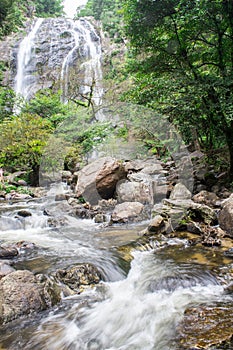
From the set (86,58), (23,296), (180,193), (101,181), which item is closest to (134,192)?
(101,181)

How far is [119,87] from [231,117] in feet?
33.6

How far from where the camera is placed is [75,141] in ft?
42.3

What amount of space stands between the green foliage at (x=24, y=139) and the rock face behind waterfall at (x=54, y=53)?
8.77 metres

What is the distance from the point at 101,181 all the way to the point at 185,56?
4.47 metres

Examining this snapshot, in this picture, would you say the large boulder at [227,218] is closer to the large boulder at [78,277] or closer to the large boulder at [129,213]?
the large boulder at [129,213]

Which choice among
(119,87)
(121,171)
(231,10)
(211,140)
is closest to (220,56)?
(231,10)

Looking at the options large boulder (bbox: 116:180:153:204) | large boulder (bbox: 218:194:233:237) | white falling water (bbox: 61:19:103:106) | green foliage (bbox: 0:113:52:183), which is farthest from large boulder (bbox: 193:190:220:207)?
white falling water (bbox: 61:19:103:106)

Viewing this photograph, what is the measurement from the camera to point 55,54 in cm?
2469

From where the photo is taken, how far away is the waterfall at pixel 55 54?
22.0m

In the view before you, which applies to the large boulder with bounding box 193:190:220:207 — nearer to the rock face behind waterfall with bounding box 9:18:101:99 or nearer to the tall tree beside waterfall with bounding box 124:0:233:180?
the tall tree beside waterfall with bounding box 124:0:233:180

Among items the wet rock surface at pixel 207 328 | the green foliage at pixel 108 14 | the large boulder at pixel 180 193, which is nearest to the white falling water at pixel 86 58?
the green foliage at pixel 108 14

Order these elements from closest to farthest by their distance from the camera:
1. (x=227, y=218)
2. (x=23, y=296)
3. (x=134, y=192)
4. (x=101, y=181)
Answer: (x=23, y=296) → (x=227, y=218) → (x=134, y=192) → (x=101, y=181)

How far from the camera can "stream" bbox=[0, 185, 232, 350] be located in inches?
105

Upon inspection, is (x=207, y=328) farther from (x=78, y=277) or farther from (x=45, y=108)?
(x=45, y=108)
